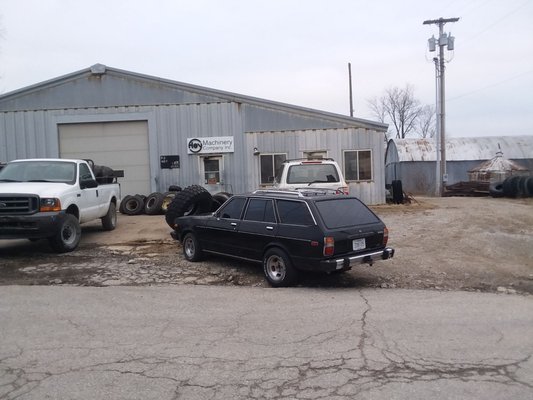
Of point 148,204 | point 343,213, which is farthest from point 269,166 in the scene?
point 343,213

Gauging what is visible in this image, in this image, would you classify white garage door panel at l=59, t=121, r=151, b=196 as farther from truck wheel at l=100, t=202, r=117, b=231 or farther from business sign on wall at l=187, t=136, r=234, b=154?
truck wheel at l=100, t=202, r=117, b=231

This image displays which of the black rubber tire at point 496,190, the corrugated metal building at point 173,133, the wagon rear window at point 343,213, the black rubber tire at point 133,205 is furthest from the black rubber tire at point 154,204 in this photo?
the black rubber tire at point 496,190

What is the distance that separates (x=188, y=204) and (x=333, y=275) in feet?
13.1

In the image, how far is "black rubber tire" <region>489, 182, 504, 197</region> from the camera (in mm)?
27000

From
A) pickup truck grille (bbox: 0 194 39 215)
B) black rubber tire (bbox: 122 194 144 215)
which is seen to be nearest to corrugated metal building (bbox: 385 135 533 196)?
black rubber tire (bbox: 122 194 144 215)

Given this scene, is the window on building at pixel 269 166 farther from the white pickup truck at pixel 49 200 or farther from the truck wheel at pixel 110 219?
the white pickup truck at pixel 49 200

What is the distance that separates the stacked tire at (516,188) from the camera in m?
25.5

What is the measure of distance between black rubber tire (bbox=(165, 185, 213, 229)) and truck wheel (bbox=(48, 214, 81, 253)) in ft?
6.52

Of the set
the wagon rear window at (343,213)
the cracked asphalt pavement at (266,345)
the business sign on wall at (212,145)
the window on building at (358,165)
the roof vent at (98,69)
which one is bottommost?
the cracked asphalt pavement at (266,345)

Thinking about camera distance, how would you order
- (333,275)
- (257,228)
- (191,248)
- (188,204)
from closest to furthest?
(257,228) → (333,275) → (191,248) → (188,204)

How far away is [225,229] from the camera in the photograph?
9039 mm

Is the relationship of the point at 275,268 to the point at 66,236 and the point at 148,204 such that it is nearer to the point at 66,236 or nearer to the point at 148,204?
the point at 66,236

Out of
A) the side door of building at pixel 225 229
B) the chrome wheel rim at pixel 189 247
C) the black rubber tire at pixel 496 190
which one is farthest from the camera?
the black rubber tire at pixel 496 190

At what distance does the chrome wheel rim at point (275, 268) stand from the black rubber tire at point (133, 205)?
38.0 ft
